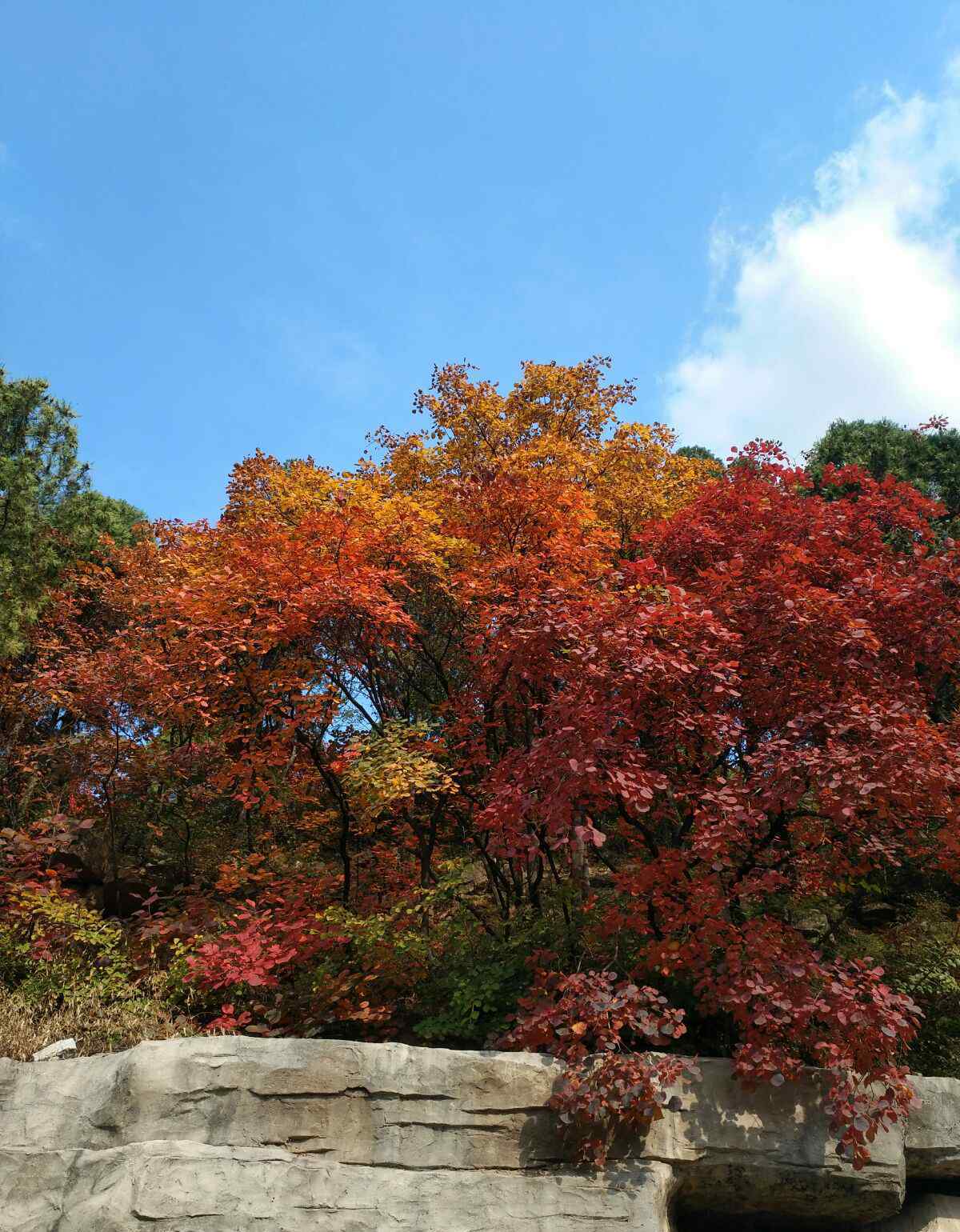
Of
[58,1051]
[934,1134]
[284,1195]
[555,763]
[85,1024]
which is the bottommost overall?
[284,1195]

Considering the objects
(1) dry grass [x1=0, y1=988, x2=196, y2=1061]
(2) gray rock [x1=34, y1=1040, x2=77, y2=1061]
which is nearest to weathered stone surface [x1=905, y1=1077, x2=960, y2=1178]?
(1) dry grass [x1=0, y1=988, x2=196, y2=1061]

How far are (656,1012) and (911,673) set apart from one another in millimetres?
4522

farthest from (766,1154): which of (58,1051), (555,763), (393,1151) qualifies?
(58,1051)

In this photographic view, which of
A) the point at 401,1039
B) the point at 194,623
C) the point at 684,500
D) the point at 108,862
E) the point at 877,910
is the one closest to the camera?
the point at 401,1039

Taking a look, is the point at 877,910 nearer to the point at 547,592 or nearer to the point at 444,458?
the point at 547,592

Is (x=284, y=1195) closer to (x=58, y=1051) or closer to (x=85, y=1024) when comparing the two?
(x=58, y=1051)

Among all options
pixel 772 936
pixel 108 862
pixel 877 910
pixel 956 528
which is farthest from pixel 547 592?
pixel 956 528

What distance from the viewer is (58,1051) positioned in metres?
7.38

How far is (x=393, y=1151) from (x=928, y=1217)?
4.72m

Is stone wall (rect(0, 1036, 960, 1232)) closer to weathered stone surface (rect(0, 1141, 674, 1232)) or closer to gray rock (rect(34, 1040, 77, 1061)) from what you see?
weathered stone surface (rect(0, 1141, 674, 1232))

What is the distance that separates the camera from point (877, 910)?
11.1 meters

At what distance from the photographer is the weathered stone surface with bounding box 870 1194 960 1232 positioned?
22.3ft

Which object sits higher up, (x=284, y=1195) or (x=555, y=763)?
(x=555, y=763)

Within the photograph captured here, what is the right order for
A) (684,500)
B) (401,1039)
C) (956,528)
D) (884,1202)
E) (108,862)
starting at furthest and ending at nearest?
(956,528)
(684,500)
(108,862)
(401,1039)
(884,1202)
